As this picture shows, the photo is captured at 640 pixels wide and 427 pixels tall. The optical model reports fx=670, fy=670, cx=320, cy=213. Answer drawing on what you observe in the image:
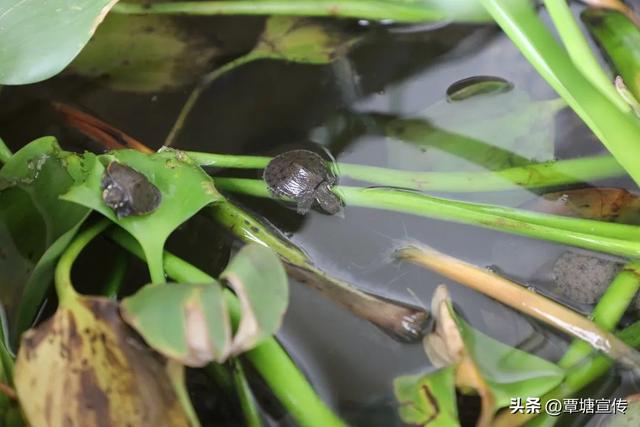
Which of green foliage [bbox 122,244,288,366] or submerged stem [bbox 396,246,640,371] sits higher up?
green foliage [bbox 122,244,288,366]

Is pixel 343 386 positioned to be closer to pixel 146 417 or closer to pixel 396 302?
pixel 396 302

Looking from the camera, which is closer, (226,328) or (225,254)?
(226,328)

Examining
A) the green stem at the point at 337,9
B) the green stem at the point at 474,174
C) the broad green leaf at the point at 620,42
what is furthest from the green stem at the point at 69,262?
the broad green leaf at the point at 620,42

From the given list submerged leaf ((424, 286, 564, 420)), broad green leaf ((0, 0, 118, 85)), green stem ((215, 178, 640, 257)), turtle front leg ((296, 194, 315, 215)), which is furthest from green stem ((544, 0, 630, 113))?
broad green leaf ((0, 0, 118, 85))

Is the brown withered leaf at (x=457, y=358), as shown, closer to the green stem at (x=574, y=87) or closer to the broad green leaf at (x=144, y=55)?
the green stem at (x=574, y=87)

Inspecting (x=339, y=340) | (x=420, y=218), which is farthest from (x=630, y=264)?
(x=339, y=340)

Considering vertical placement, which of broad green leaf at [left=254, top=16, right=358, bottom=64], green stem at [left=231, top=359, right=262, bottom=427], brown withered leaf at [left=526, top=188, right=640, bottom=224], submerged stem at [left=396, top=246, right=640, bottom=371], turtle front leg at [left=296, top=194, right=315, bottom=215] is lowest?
green stem at [left=231, top=359, right=262, bottom=427]

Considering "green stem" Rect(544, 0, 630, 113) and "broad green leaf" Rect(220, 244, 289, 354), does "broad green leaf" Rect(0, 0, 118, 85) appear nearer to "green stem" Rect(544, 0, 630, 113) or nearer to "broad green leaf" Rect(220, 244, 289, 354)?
"broad green leaf" Rect(220, 244, 289, 354)
